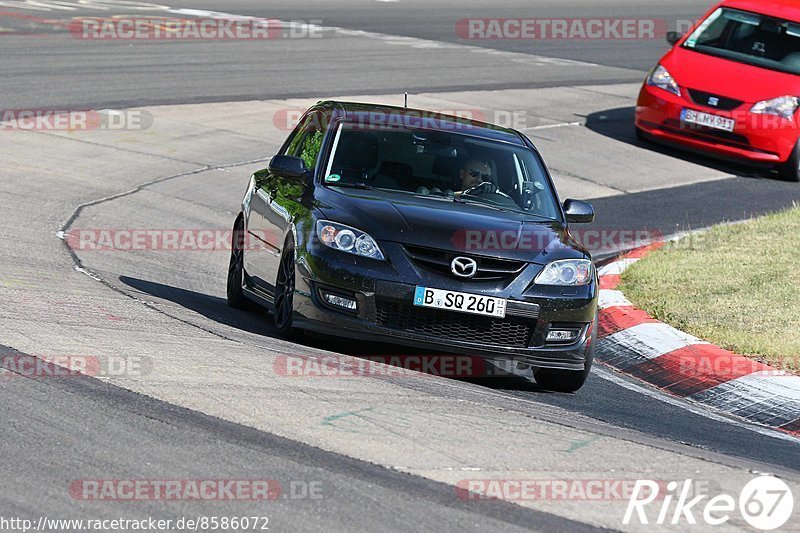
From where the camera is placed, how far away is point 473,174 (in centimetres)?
926

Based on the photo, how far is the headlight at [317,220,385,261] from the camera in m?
8.05

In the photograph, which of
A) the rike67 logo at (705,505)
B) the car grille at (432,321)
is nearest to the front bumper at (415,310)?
the car grille at (432,321)

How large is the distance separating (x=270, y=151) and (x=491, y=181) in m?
8.06

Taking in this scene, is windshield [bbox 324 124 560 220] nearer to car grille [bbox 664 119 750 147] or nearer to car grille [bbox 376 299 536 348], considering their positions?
car grille [bbox 376 299 536 348]

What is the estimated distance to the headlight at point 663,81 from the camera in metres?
18.5

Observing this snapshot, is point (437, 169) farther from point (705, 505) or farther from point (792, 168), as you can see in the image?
point (792, 168)

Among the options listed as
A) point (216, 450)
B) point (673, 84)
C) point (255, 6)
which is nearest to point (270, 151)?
point (673, 84)

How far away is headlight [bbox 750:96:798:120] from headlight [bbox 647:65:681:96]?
1045 millimetres

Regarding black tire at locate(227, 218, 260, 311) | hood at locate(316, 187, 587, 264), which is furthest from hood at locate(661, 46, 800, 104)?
hood at locate(316, 187, 587, 264)

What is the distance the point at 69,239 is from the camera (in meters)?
11.6

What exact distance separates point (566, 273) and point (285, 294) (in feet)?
5.48

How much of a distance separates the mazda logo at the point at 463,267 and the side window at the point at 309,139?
170cm

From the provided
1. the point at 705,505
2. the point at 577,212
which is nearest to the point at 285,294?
the point at 577,212

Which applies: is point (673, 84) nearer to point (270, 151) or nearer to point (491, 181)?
point (270, 151)
